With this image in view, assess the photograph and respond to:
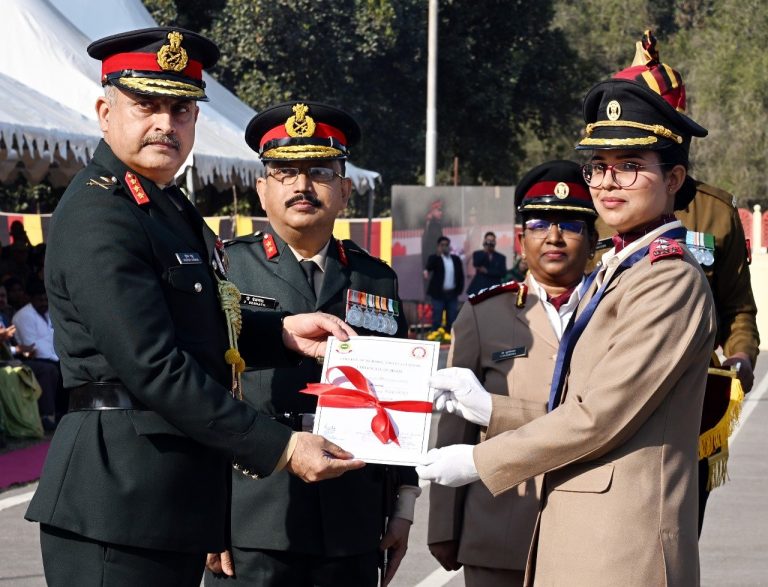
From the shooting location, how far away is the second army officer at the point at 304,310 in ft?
13.7

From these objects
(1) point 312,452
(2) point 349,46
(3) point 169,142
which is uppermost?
(2) point 349,46

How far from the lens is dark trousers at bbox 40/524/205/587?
3305 millimetres

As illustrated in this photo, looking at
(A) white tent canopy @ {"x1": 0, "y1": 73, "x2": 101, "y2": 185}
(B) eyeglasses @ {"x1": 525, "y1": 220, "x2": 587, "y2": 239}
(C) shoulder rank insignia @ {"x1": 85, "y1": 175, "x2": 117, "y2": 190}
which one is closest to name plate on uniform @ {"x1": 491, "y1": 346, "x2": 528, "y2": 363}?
(B) eyeglasses @ {"x1": 525, "y1": 220, "x2": 587, "y2": 239}

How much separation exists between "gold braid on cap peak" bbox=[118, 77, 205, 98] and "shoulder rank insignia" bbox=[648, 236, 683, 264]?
4.10ft

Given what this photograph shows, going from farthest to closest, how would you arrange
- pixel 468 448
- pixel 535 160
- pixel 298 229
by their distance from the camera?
pixel 535 160
pixel 298 229
pixel 468 448

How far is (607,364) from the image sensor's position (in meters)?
3.31

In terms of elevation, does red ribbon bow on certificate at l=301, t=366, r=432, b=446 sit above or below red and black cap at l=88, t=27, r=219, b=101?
below

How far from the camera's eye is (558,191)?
15.6 ft

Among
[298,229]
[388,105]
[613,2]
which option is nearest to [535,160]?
[613,2]

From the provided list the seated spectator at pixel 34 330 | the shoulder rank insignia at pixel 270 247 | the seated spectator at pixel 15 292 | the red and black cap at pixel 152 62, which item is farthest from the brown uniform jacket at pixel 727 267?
the seated spectator at pixel 15 292

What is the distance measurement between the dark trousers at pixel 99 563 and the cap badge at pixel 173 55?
1215mm

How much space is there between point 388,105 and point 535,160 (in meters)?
19.8

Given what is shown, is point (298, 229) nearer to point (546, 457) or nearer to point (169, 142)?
point (169, 142)

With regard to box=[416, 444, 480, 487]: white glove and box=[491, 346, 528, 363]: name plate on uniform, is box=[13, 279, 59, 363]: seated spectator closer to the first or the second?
box=[491, 346, 528, 363]: name plate on uniform
